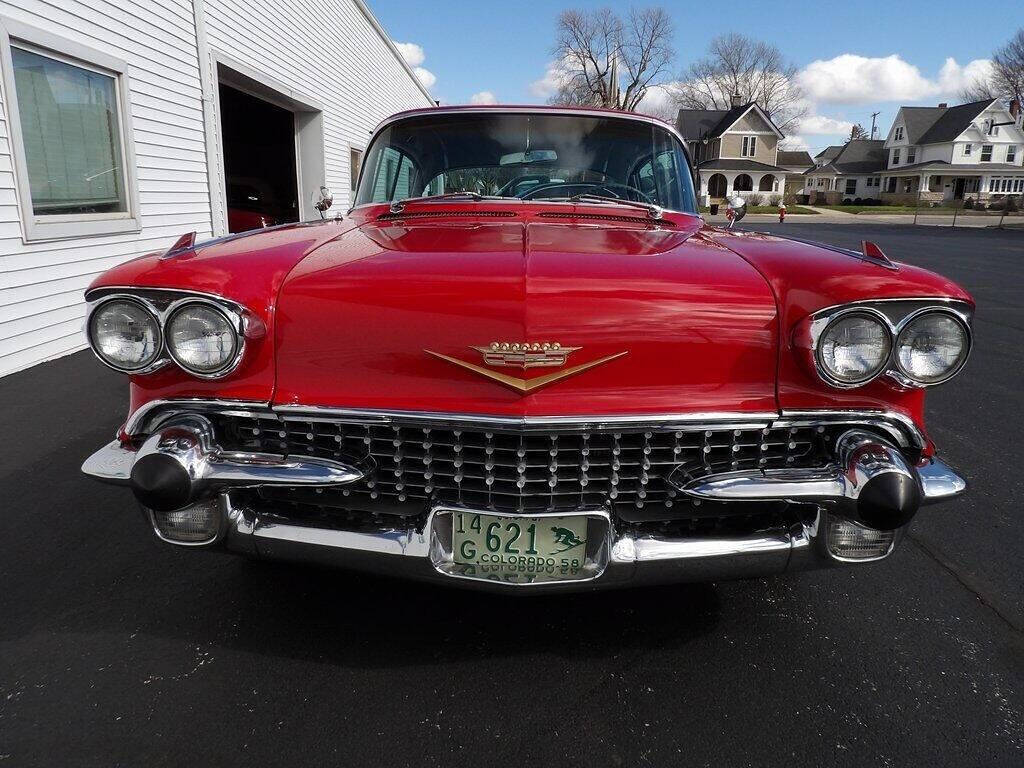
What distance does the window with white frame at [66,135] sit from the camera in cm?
489

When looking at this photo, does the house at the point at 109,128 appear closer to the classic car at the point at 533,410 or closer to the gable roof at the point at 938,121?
the classic car at the point at 533,410

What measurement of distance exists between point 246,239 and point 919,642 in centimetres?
A: 226

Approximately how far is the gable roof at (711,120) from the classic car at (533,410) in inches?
2112

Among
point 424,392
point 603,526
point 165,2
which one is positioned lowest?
point 603,526

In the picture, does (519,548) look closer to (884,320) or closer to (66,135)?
(884,320)

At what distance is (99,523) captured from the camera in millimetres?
2701

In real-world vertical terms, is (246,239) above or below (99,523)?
above

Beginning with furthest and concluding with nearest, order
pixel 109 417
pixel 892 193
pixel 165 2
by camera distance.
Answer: pixel 892 193 → pixel 165 2 → pixel 109 417

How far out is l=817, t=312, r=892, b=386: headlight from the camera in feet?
5.46

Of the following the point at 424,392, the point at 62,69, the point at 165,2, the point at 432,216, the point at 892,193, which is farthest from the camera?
the point at 892,193

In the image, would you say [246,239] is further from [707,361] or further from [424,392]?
[707,361]

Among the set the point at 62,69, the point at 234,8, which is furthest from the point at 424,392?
the point at 234,8

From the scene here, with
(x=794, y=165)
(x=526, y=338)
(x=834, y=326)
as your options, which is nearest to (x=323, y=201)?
(x=526, y=338)

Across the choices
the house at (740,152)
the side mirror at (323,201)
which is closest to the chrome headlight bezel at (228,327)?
the side mirror at (323,201)
